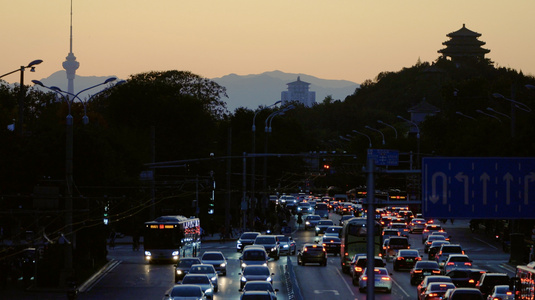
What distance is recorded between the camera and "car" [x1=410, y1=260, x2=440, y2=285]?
164ft

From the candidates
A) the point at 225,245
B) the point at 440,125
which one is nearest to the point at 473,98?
the point at 440,125

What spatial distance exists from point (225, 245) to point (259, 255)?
25055 mm

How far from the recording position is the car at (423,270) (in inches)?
1974

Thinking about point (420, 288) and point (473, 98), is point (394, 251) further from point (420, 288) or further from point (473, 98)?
point (473, 98)

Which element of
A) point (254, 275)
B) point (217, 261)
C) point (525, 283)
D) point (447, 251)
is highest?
point (525, 283)

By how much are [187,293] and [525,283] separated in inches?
507

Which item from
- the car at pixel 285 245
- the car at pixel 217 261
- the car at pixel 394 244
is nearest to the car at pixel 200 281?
the car at pixel 217 261

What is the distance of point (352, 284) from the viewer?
5178 centimetres

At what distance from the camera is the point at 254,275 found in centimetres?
4634

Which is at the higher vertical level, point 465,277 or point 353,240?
point 353,240

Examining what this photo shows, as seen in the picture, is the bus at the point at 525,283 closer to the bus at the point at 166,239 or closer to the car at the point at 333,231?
the bus at the point at 166,239

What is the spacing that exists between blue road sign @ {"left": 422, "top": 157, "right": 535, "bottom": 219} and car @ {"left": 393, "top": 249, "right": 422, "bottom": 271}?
112 feet

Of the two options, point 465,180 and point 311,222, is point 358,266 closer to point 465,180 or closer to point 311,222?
point 465,180

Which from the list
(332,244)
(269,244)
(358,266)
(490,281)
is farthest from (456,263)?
(332,244)
